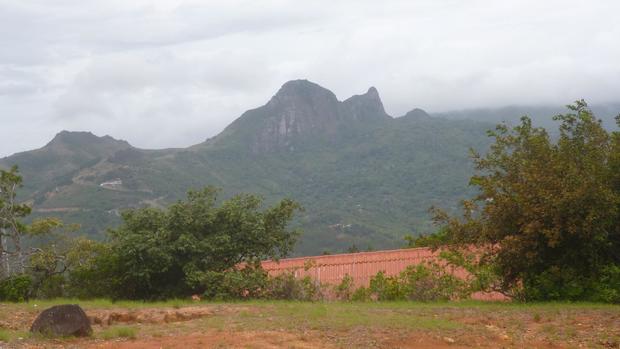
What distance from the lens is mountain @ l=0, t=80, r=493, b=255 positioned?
59.5 meters

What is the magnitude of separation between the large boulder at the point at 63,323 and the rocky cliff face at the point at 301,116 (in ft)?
242

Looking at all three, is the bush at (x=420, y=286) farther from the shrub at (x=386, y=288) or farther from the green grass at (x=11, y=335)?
the green grass at (x=11, y=335)

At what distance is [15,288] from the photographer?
66.3ft

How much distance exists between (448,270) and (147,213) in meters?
8.52

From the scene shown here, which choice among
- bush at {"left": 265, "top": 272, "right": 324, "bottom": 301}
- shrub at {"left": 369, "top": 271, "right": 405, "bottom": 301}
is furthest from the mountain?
shrub at {"left": 369, "top": 271, "right": 405, "bottom": 301}

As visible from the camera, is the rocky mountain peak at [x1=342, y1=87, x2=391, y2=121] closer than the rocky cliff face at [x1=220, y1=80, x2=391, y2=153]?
No

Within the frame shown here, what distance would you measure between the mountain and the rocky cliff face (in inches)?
5.3

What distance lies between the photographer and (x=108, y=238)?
21.6 metres

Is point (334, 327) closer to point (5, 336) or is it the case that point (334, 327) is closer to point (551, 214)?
point (5, 336)

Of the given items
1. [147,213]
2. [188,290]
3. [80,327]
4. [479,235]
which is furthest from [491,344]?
[147,213]

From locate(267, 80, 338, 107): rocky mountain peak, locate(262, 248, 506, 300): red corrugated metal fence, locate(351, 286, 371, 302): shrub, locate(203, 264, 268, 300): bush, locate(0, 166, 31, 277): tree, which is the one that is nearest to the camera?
locate(203, 264, 268, 300): bush

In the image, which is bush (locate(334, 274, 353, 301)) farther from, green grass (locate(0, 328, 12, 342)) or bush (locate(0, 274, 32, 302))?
green grass (locate(0, 328, 12, 342))

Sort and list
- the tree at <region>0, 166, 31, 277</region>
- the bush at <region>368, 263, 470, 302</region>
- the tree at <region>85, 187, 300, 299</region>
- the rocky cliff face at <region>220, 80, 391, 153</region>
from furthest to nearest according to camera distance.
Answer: the rocky cliff face at <region>220, 80, 391, 153</region> → the tree at <region>0, 166, 31, 277</region> → the tree at <region>85, 187, 300, 299</region> → the bush at <region>368, 263, 470, 302</region>

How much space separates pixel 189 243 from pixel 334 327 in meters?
7.80
